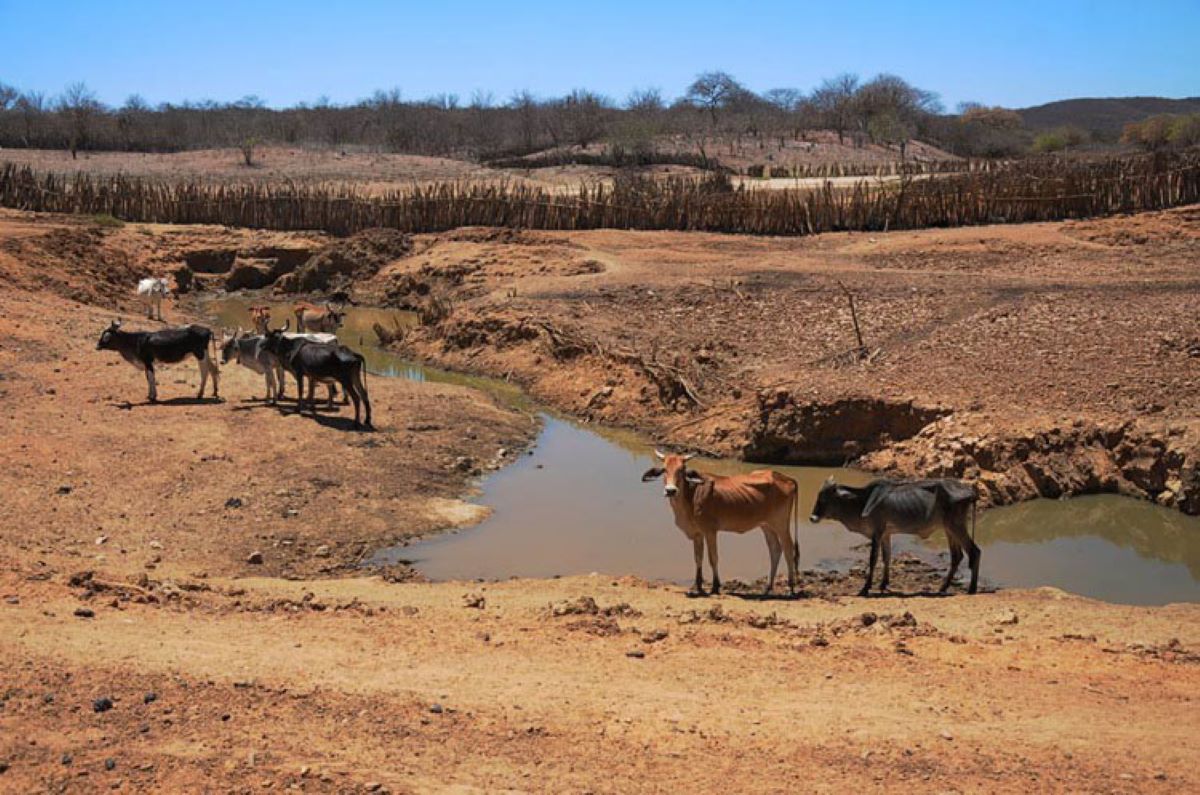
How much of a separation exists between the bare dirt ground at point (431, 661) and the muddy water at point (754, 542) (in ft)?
2.81

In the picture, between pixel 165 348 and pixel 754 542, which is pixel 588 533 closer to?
pixel 754 542

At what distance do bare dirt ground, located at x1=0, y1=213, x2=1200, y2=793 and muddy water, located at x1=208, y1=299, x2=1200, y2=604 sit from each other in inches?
33.8

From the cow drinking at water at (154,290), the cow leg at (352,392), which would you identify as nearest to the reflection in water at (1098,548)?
the cow leg at (352,392)

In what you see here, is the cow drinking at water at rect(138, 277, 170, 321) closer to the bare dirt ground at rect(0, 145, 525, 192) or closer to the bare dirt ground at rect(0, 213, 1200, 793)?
the bare dirt ground at rect(0, 213, 1200, 793)

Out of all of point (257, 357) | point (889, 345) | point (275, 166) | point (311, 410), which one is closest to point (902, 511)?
point (889, 345)

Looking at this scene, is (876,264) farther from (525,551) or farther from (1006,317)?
(525,551)

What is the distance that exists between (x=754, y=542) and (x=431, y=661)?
19.7ft

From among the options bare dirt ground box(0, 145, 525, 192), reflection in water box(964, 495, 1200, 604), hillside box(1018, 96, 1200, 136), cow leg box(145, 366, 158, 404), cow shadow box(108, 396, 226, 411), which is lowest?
reflection in water box(964, 495, 1200, 604)

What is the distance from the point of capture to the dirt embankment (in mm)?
15797

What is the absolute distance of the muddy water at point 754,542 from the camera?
43.6ft

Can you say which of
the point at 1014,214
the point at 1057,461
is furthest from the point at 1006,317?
the point at 1014,214

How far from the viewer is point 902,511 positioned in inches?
475

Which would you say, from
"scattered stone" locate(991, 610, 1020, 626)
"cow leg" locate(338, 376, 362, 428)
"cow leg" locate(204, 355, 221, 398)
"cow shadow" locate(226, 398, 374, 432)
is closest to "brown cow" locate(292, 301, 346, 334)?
"cow shadow" locate(226, 398, 374, 432)

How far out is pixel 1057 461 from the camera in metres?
15.5
